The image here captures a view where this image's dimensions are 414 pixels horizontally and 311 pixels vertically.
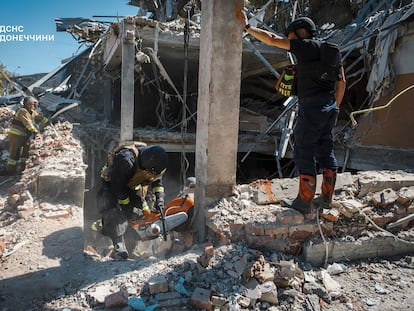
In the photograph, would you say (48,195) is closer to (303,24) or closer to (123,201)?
(123,201)

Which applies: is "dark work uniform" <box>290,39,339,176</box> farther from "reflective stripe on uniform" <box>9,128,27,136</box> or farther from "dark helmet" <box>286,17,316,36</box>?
"reflective stripe on uniform" <box>9,128,27,136</box>

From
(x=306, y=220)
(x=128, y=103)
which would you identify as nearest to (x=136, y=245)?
(x=306, y=220)

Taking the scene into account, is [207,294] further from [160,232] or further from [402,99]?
[402,99]

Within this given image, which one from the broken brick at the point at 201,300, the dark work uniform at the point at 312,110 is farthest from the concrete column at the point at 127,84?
the broken brick at the point at 201,300

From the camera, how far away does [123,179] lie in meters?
3.46

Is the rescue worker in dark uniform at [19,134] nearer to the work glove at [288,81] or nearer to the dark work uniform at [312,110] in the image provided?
the work glove at [288,81]

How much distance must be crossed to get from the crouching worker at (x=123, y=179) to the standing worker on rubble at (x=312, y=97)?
1.63m

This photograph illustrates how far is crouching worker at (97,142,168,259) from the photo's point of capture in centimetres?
346

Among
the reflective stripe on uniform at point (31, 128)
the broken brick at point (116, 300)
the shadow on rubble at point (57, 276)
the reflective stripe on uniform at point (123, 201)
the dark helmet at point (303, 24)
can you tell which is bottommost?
the shadow on rubble at point (57, 276)

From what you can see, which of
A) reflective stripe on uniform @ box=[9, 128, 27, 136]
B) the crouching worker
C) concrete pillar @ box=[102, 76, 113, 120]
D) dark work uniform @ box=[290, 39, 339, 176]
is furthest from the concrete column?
dark work uniform @ box=[290, 39, 339, 176]

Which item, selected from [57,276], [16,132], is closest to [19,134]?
[16,132]

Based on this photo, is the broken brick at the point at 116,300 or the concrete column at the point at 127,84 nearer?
the broken brick at the point at 116,300

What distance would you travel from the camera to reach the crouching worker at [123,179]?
3465 mm

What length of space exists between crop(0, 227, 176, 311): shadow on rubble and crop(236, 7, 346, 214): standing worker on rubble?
1.56 meters
